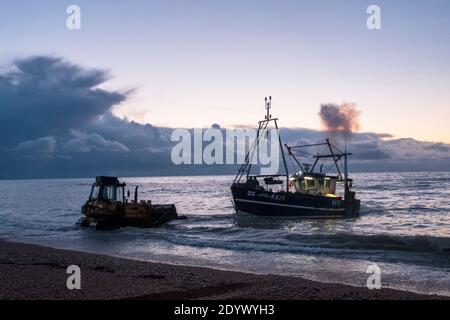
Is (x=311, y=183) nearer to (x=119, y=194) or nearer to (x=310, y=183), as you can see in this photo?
(x=310, y=183)

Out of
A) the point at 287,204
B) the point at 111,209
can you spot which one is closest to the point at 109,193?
the point at 111,209

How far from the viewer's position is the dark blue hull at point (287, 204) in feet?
124

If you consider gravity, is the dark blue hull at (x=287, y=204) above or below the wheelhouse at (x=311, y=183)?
below

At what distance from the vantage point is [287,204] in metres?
37.7

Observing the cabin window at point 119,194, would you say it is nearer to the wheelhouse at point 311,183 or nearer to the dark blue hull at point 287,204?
the dark blue hull at point 287,204

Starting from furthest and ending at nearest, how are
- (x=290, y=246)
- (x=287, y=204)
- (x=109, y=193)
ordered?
(x=287, y=204)
(x=109, y=193)
(x=290, y=246)

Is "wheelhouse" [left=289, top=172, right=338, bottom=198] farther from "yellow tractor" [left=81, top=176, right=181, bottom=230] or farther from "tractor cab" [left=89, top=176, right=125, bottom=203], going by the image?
"tractor cab" [left=89, top=176, right=125, bottom=203]

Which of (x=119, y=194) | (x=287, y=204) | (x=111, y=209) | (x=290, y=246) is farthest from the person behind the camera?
(x=287, y=204)

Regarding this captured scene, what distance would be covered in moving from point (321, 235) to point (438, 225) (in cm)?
1481

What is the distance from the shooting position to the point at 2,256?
18.4m

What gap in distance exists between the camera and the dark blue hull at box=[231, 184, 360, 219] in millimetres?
37656

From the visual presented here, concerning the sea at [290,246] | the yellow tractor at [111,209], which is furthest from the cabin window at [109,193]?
the sea at [290,246]
